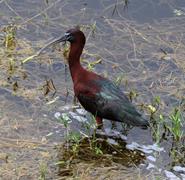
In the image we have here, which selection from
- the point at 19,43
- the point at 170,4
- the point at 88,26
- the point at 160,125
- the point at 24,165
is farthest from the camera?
the point at 170,4

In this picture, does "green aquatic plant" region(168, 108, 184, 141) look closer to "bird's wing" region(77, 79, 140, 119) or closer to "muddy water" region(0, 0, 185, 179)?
"muddy water" region(0, 0, 185, 179)

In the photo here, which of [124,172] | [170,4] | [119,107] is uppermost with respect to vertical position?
[170,4]

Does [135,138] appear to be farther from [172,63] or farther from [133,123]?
[172,63]

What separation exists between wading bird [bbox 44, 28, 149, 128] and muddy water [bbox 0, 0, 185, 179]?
27cm

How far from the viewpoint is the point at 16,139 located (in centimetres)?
724

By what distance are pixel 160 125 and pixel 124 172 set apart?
1.01 metres

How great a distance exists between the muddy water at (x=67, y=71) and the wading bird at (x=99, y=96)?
27 cm

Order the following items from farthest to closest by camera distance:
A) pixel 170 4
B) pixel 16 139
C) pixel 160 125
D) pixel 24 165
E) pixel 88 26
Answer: pixel 170 4, pixel 88 26, pixel 160 125, pixel 16 139, pixel 24 165

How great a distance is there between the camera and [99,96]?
752 cm

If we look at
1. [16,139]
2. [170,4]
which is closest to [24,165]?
[16,139]

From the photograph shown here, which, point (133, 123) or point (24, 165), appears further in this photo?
point (133, 123)

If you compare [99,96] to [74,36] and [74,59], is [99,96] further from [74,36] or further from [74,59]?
[74,36]

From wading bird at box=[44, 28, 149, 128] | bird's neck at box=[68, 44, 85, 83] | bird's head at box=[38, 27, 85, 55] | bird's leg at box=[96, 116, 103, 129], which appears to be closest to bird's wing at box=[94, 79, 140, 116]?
wading bird at box=[44, 28, 149, 128]

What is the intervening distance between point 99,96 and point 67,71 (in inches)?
49.6
